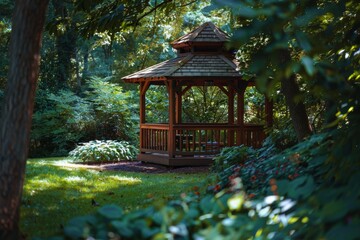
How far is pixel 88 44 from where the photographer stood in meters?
27.0

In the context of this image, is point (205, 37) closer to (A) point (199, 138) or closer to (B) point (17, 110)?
(A) point (199, 138)

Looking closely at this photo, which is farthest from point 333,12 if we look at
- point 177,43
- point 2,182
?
point 177,43

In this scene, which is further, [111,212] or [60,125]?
[60,125]

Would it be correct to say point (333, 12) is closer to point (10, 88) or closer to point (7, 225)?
point (10, 88)

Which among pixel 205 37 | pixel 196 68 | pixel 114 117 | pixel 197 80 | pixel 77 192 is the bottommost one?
pixel 77 192

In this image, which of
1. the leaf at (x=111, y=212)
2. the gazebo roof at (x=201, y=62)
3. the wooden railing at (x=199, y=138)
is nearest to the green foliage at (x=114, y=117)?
the wooden railing at (x=199, y=138)

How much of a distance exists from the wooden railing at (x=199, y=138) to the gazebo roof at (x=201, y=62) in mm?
1494

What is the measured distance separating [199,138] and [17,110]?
444 inches

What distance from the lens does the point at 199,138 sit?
48.8 feet

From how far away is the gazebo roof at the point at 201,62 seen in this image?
47.1 ft

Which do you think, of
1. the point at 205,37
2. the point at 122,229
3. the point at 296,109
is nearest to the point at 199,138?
the point at 205,37

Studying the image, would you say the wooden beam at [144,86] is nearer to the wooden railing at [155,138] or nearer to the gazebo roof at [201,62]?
the gazebo roof at [201,62]

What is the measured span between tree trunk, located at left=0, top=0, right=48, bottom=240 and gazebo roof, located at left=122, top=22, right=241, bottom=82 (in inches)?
415

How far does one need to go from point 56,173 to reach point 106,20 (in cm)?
472
